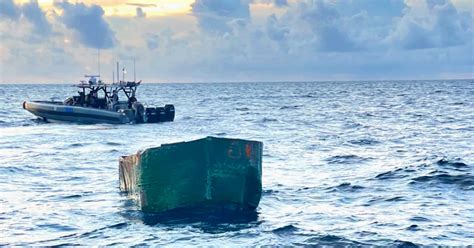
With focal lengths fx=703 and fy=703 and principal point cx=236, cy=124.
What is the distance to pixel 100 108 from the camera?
49281 mm

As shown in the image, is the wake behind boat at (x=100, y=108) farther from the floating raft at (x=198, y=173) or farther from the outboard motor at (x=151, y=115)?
the floating raft at (x=198, y=173)

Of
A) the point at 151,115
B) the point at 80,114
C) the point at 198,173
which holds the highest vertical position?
the point at 198,173

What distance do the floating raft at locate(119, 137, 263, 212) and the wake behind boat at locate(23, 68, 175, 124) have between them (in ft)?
105

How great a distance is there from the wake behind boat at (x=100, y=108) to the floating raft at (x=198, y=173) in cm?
3210

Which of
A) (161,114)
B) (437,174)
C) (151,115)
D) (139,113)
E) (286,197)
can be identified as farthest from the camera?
(161,114)

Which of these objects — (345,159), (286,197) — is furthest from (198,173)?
(345,159)

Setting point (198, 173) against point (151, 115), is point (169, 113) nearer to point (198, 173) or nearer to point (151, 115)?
point (151, 115)

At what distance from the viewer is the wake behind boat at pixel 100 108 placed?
158ft

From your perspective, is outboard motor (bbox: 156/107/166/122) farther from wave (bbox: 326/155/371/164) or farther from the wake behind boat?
wave (bbox: 326/155/371/164)

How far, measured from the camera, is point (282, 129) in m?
49.1

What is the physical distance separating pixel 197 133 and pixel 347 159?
17.3 m

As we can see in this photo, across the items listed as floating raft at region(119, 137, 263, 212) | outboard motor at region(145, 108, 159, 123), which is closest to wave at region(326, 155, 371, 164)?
floating raft at region(119, 137, 263, 212)

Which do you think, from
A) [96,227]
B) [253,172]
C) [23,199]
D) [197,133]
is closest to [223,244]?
[253,172]

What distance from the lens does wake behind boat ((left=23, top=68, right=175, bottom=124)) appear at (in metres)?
48.2
